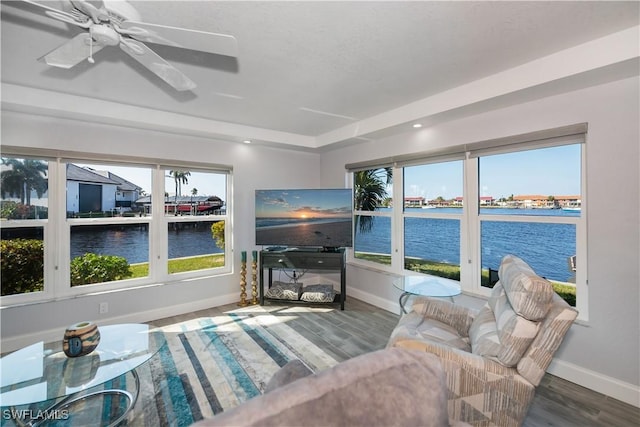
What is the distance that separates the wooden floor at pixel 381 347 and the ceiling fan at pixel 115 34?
2.51 metres

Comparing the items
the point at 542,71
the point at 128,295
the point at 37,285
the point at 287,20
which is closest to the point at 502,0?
the point at 542,71

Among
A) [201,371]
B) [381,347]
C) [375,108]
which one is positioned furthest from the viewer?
[375,108]

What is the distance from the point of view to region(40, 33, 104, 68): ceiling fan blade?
1467 millimetres

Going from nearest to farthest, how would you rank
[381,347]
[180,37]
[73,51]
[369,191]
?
[180,37]
[73,51]
[381,347]
[369,191]

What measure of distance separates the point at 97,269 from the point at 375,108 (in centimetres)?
349

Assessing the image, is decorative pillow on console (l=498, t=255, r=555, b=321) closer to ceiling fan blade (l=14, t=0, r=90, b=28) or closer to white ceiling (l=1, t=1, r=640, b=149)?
white ceiling (l=1, t=1, r=640, b=149)

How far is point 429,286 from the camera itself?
111 inches

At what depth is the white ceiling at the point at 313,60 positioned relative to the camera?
1.59m

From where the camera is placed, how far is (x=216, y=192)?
3969 millimetres

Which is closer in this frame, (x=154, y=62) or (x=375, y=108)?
(x=154, y=62)

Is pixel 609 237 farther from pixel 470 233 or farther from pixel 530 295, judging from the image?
pixel 530 295

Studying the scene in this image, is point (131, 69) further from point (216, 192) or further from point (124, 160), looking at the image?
point (216, 192)

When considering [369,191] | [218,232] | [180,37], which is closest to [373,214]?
[369,191]

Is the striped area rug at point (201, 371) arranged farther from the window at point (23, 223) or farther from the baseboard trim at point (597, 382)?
the baseboard trim at point (597, 382)
